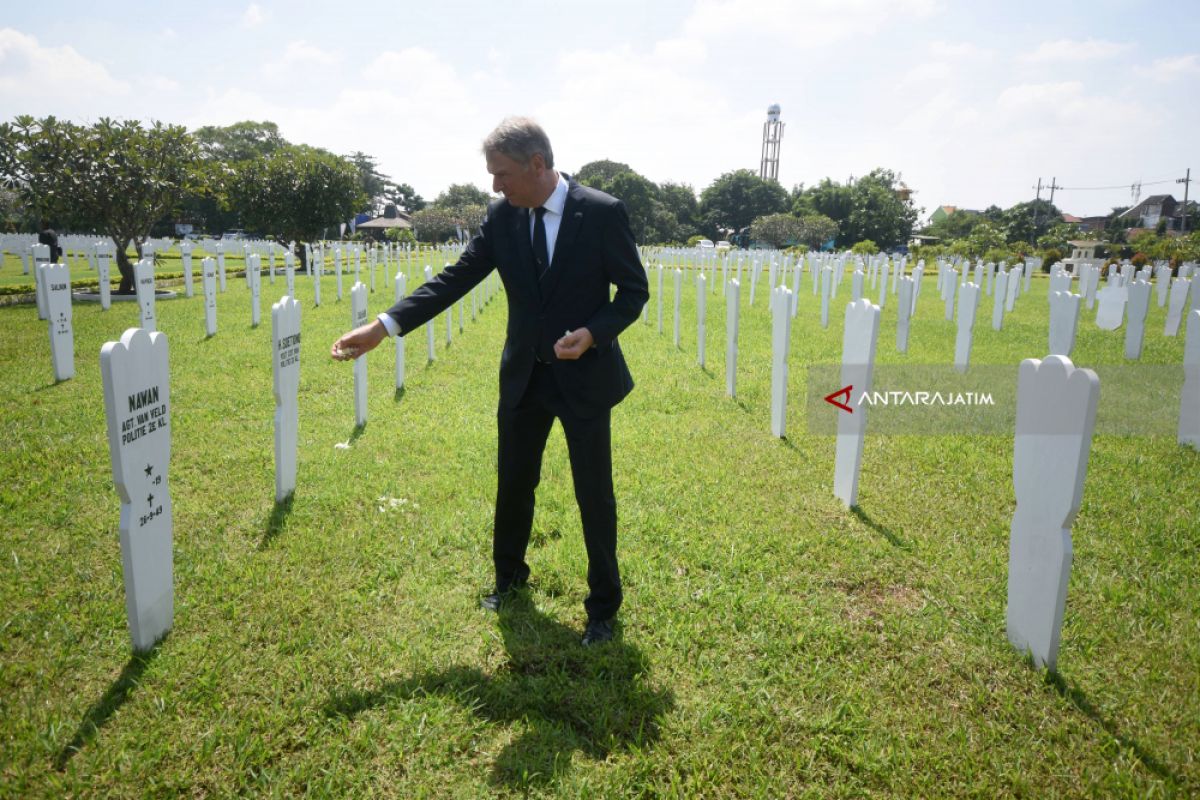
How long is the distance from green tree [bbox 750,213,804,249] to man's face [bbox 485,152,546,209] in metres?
63.4

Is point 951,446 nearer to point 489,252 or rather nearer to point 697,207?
point 489,252

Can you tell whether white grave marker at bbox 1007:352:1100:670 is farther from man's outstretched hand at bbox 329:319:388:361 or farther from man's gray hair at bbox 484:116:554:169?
man's outstretched hand at bbox 329:319:388:361

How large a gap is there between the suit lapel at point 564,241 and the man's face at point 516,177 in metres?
0.13

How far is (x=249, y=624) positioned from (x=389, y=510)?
53.7 inches

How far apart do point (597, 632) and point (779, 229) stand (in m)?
63.9

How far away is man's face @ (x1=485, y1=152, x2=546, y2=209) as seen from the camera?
2.73 metres

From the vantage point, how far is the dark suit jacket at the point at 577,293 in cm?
286

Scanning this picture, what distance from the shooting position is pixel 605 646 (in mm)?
3053

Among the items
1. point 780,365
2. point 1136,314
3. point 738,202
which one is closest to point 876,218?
point 738,202

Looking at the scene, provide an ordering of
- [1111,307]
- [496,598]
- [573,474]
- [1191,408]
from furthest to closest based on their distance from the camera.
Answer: [1111,307] < [1191,408] < [496,598] < [573,474]

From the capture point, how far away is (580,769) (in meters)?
2.38

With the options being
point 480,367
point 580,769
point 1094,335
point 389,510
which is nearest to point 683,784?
point 580,769

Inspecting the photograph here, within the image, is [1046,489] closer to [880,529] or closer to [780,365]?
[880,529]

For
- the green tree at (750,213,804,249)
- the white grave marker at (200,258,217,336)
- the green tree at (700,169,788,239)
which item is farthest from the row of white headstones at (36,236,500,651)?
the green tree at (700,169,788,239)
